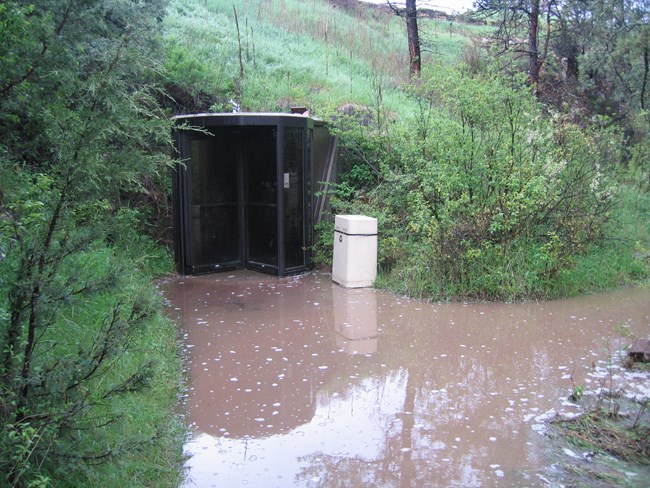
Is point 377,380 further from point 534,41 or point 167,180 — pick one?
point 534,41

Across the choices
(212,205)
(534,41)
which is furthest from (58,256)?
(534,41)

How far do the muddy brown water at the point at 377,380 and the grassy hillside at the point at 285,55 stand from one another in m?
5.23

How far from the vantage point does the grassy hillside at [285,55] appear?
1289 cm

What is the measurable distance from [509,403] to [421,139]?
5.14m

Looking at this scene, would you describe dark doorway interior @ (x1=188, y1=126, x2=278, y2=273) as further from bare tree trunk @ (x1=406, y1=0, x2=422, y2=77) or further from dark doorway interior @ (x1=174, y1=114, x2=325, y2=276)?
bare tree trunk @ (x1=406, y1=0, x2=422, y2=77)

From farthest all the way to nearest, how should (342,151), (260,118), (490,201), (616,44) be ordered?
(616,44)
(342,151)
(260,118)
(490,201)

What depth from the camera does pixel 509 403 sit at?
5.05 m

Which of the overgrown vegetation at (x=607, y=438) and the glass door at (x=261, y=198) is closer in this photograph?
the overgrown vegetation at (x=607, y=438)

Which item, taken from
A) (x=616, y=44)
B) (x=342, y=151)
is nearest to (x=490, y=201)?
(x=342, y=151)

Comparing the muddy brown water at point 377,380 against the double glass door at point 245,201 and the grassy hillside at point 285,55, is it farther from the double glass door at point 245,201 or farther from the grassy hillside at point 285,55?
the grassy hillside at point 285,55

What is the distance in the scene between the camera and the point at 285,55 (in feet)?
62.6

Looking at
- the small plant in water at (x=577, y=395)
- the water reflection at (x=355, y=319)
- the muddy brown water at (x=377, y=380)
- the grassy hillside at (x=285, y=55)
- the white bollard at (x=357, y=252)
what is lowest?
the water reflection at (x=355, y=319)

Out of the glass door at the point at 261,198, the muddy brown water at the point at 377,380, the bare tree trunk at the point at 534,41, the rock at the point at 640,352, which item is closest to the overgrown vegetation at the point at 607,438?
the muddy brown water at the point at 377,380

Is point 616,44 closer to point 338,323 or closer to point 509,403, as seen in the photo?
point 338,323
